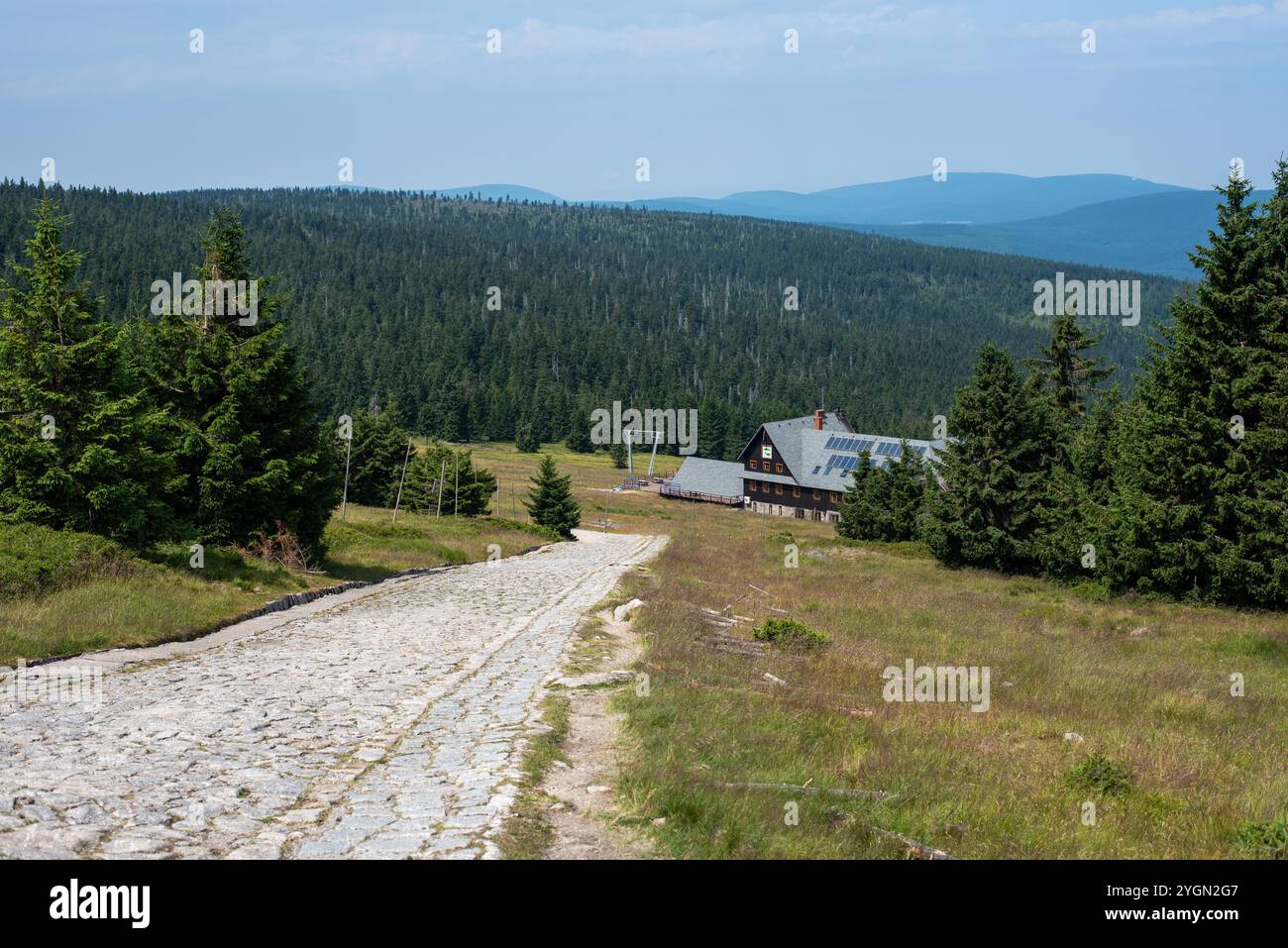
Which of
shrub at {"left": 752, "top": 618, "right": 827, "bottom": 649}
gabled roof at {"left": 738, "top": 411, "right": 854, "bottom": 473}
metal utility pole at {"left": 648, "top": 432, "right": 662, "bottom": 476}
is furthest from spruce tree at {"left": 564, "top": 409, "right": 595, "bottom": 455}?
shrub at {"left": 752, "top": 618, "right": 827, "bottom": 649}

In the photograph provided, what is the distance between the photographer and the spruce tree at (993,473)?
43.5 m

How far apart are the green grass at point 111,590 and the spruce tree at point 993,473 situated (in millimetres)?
28009

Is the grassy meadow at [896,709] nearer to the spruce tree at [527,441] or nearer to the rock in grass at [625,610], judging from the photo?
the rock in grass at [625,610]

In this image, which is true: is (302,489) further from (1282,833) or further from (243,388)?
(1282,833)

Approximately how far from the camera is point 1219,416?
30.3 metres

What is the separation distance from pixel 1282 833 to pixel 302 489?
24.3 meters

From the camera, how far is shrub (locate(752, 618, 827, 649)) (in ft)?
65.7

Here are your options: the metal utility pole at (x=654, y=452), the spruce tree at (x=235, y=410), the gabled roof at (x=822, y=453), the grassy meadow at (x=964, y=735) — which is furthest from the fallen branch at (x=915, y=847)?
the metal utility pole at (x=654, y=452)

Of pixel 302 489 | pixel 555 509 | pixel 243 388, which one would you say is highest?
pixel 243 388

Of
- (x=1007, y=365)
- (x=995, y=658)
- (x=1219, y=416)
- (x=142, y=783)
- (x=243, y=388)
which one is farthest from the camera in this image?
(x=1007, y=365)

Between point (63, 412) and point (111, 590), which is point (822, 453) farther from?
point (111, 590)

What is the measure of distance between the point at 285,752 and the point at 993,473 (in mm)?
38809
